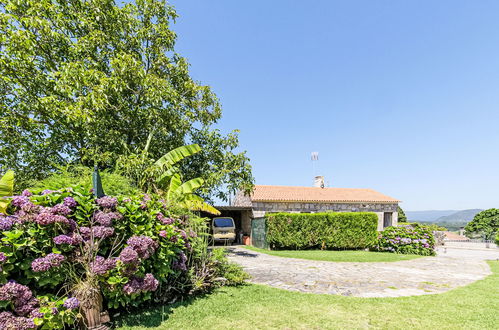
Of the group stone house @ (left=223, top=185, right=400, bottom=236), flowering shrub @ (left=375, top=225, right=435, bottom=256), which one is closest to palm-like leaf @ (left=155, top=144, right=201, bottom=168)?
stone house @ (left=223, top=185, right=400, bottom=236)

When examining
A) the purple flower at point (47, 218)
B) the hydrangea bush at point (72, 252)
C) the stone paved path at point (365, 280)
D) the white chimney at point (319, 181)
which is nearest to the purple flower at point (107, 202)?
the hydrangea bush at point (72, 252)

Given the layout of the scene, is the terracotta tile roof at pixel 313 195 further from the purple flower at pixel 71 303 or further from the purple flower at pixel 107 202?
the purple flower at pixel 71 303

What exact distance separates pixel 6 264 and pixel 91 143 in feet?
24.6

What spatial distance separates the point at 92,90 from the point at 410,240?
17.2 meters

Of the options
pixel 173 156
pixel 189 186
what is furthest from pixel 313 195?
pixel 173 156

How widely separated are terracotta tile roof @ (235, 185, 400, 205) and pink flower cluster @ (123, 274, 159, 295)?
1500 cm

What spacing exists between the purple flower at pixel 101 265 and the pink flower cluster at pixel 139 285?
0.40 meters

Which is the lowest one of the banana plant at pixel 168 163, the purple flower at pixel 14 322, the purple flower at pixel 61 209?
the purple flower at pixel 14 322

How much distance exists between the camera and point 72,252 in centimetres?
331

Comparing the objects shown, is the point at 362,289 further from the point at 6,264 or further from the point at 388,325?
the point at 6,264

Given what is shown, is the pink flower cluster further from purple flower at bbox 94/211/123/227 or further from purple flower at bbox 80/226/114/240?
purple flower at bbox 94/211/123/227

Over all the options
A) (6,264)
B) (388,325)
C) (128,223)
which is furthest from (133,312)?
(388,325)

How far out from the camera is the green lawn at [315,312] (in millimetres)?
3684

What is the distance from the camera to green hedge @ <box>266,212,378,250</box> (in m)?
14.9
